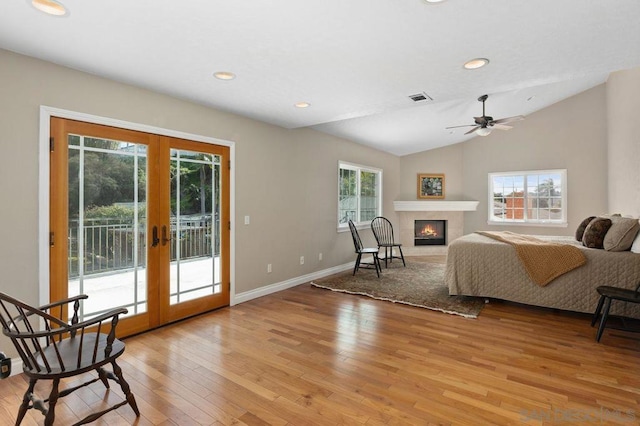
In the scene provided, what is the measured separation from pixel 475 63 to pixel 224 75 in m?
2.07

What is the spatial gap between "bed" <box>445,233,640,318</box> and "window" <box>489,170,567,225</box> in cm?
371

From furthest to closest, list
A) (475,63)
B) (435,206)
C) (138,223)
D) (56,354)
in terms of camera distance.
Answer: (435,206), (138,223), (475,63), (56,354)

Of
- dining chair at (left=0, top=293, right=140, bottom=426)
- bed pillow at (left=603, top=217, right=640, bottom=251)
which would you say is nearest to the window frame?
bed pillow at (left=603, top=217, right=640, bottom=251)

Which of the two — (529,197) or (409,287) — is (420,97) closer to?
(409,287)

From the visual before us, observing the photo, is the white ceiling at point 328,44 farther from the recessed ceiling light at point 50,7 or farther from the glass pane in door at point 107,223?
the glass pane in door at point 107,223

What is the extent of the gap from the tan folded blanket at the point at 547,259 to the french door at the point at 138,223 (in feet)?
11.3

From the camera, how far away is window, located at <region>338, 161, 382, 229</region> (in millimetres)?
6242

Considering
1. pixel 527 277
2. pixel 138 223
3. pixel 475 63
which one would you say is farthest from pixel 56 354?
pixel 527 277

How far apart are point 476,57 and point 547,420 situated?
244 cm

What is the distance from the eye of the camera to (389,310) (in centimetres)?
387

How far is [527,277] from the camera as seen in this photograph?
3777 mm

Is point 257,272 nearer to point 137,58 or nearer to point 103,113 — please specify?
point 103,113

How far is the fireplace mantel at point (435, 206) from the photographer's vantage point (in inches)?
314

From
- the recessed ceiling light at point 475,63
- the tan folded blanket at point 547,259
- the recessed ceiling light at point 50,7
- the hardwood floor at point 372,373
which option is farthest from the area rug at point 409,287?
the recessed ceiling light at point 50,7
